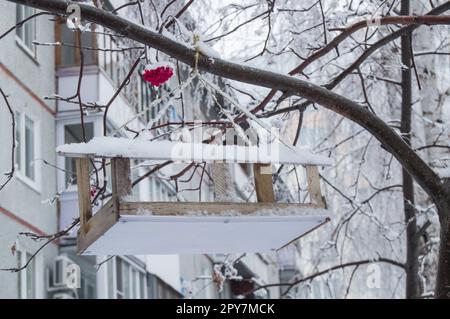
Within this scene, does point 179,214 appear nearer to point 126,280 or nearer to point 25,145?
point 25,145

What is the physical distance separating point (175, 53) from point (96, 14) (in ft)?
1.17

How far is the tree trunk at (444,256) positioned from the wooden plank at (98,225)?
161 cm

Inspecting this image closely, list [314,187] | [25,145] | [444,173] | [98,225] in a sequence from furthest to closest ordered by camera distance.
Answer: [25,145]
[444,173]
[314,187]
[98,225]

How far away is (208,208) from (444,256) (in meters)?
1.35

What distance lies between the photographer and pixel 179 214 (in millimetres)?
3213

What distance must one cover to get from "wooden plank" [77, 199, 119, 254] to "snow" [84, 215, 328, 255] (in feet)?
0.06

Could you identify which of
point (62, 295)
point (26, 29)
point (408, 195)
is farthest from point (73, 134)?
point (408, 195)

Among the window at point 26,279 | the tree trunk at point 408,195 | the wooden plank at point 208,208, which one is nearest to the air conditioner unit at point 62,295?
the window at point 26,279

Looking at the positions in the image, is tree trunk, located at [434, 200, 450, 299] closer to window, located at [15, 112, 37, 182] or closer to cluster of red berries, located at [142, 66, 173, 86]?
cluster of red berries, located at [142, 66, 173, 86]

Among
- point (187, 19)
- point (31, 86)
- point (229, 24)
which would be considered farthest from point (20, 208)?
point (229, 24)

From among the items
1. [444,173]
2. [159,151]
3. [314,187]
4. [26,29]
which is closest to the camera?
[159,151]

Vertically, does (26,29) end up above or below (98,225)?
above

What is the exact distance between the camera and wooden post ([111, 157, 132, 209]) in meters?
3.24

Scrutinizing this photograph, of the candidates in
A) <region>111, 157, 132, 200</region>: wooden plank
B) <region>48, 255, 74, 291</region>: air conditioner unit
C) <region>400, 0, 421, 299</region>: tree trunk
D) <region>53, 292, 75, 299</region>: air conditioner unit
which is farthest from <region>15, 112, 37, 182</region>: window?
<region>111, 157, 132, 200</region>: wooden plank
